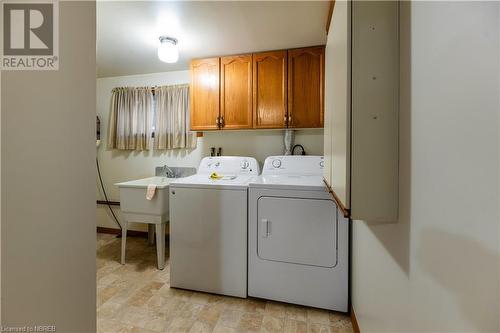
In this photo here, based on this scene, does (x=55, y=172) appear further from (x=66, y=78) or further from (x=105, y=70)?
(x=105, y=70)

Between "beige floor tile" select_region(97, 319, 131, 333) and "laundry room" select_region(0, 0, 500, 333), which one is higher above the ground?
"laundry room" select_region(0, 0, 500, 333)

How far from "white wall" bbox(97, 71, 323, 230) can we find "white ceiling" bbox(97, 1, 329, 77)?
2.15 feet

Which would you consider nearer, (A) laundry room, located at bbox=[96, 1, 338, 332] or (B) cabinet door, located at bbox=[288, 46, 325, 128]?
(A) laundry room, located at bbox=[96, 1, 338, 332]

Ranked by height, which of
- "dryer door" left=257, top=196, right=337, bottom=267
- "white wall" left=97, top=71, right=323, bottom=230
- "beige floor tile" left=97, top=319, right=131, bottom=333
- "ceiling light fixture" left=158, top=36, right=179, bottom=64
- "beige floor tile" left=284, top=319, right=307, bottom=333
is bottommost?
"beige floor tile" left=284, top=319, right=307, bottom=333

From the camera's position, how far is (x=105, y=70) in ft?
9.74

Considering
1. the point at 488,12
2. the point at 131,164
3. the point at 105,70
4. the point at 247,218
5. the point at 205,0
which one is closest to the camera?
the point at 488,12

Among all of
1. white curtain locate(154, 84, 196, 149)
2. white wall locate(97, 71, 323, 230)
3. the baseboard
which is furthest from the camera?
white curtain locate(154, 84, 196, 149)

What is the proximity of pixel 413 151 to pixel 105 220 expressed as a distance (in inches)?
153

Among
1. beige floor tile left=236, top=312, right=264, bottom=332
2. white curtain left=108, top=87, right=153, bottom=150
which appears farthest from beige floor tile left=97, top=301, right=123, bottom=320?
white curtain left=108, top=87, right=153, bottom=150

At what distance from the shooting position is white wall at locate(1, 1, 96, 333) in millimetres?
632

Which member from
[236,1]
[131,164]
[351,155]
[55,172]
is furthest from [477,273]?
[131,164]

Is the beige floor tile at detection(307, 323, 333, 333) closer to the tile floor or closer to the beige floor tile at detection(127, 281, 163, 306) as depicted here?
the tile floor

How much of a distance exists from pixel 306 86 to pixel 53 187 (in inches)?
83.7

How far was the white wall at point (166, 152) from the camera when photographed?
2660 millimetres
